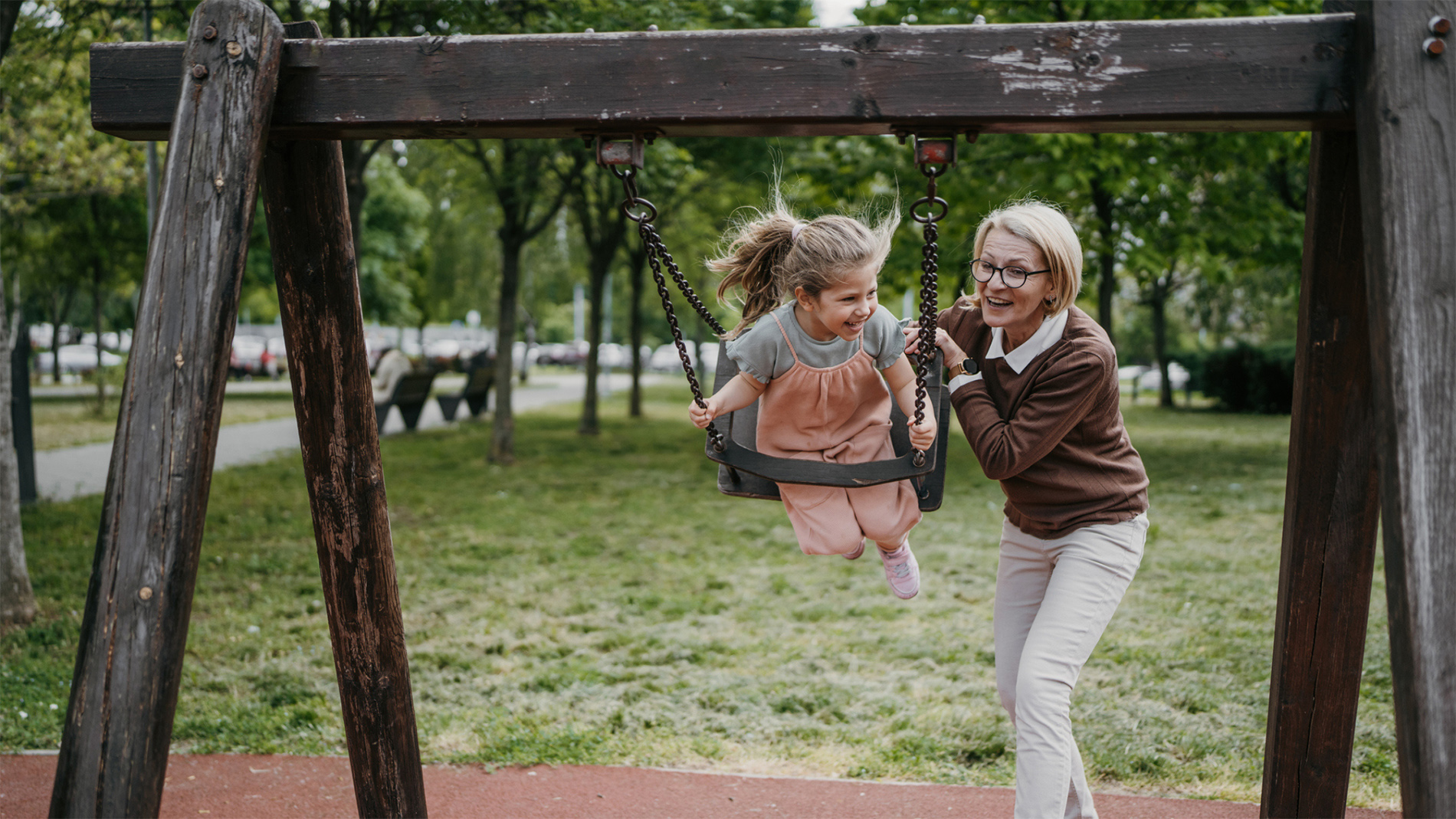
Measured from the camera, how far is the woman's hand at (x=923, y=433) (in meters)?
2.58

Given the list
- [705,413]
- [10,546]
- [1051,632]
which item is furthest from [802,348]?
[10,546]

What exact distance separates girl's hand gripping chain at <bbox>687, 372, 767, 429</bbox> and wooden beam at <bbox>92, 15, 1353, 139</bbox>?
0.68 m

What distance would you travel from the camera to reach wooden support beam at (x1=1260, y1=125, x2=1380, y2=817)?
242cm

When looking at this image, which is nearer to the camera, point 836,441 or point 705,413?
point 705,413

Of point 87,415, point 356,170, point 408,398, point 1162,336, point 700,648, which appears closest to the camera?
point 700,648

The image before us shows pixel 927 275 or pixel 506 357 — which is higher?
pixel 927 275

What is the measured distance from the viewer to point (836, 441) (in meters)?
2.89

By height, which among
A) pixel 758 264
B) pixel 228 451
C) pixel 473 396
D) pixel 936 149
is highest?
pixel 936 149

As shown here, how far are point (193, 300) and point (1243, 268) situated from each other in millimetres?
13066

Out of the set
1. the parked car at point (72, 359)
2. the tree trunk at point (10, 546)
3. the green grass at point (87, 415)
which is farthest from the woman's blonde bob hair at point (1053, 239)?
the parked car at point (72, 359)

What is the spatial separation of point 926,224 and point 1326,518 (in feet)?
4.09

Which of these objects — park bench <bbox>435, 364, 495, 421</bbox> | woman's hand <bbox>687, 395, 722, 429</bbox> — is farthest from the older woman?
park bench <bbox>435, 364, 495, 421</bbox>

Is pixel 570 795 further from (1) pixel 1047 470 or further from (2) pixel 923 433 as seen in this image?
(1) pixel 1047 470

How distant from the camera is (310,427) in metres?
2.87
